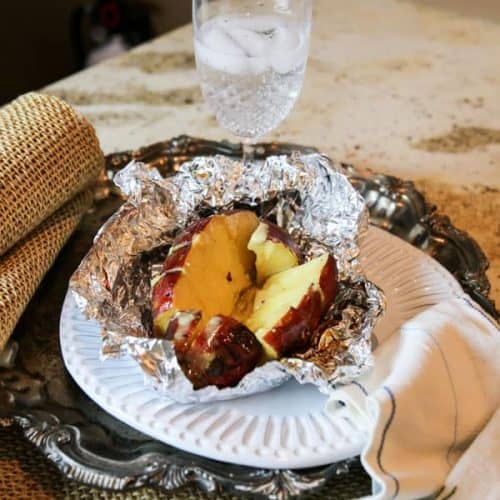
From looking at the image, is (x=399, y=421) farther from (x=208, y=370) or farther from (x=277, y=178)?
(x=277, y=178)

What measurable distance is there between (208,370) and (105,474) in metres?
0.08

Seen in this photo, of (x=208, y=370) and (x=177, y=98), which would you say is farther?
(x=177, y=98)

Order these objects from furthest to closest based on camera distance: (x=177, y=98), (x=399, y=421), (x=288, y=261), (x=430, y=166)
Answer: (x=177, y=98)
(x=430, y=166)
(x=288, y=261)
(x=399, y=421)

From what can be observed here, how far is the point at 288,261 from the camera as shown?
1.82 feet

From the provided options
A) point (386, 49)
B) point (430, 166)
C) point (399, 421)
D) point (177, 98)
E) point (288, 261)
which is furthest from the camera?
point (386, 49)

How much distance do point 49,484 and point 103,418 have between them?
5cm

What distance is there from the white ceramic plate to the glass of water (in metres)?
0.23

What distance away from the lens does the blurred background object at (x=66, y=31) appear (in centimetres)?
158

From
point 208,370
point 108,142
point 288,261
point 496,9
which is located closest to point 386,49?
point 496,9

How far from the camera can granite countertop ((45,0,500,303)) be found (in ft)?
2.76

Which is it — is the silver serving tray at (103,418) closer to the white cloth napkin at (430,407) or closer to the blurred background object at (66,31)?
the white cloth napkin at (430,407)

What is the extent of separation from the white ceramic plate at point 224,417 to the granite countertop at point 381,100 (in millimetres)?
272

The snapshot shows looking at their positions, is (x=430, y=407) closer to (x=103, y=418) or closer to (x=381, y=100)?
(x=103, y=418)

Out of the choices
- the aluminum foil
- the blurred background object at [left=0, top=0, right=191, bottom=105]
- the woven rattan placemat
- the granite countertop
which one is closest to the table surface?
the granite countertop
